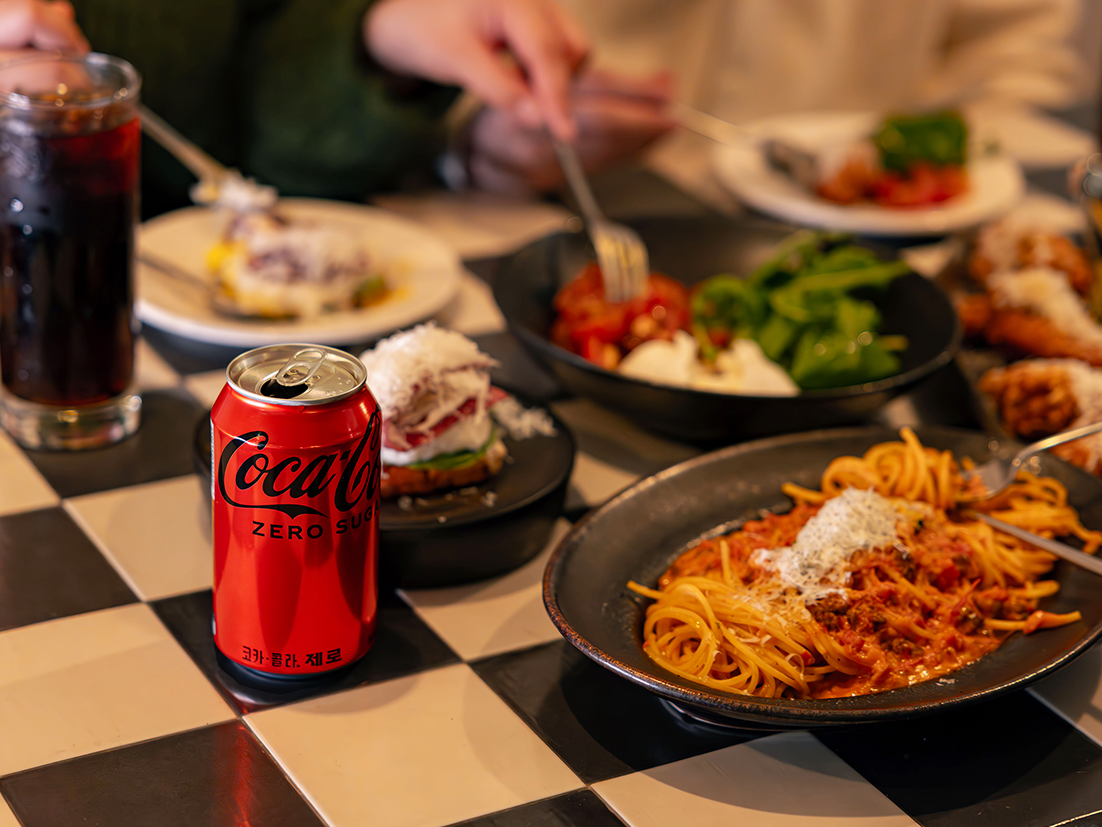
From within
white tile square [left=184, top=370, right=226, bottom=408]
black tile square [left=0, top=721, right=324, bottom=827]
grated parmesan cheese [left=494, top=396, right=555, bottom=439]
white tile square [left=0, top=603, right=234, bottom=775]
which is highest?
grated parmesan cheese [left=494, top=396, right=555, bottom=439]

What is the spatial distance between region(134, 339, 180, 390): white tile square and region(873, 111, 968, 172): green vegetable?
156cm

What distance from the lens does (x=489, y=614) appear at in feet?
3.80

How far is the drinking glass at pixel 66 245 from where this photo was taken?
120 centimetres

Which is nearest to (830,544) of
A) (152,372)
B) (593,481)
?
(593,481)

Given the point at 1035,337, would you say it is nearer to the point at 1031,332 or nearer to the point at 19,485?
the point at 1031,332

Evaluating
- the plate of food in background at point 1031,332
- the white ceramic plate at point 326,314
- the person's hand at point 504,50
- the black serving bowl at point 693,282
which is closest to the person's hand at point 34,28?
the white ceramic plate at point 326,314

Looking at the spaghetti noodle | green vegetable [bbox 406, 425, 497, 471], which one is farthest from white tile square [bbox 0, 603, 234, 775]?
the spaghetti noodle

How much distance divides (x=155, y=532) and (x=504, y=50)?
1.16 meters

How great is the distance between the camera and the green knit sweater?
2.05m

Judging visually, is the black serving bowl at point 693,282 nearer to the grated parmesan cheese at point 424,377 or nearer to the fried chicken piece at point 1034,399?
the fried chicken piece at point 1034,399

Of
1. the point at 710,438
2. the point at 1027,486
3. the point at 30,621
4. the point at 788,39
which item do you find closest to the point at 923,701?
the point at 1027,486

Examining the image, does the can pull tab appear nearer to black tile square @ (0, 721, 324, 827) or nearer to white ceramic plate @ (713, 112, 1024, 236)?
black tile square @ (0, 721, 324, 827)

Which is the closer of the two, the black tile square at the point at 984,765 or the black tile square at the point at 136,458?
the black tile square at the point at 984,765

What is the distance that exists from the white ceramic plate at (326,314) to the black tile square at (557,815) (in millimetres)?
840
